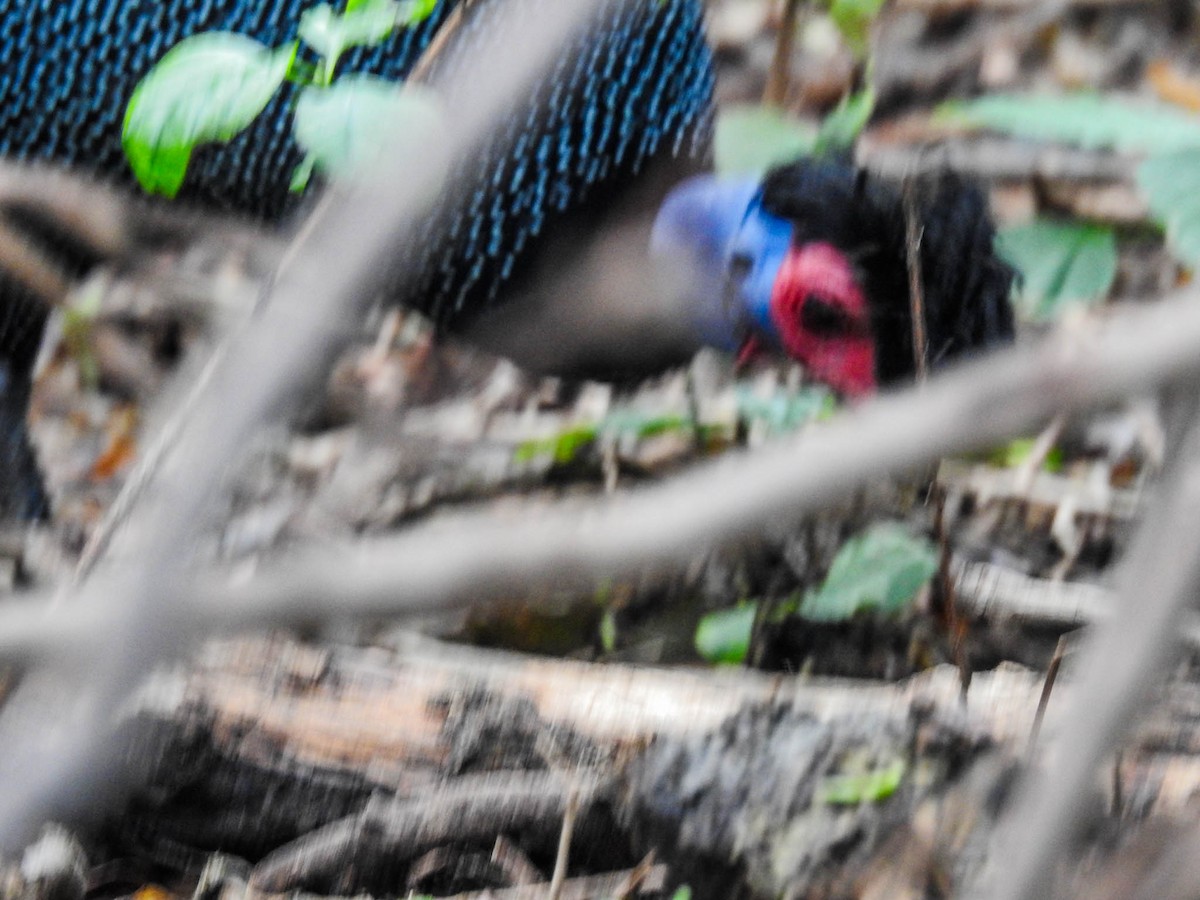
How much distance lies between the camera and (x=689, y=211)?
57.6 inches

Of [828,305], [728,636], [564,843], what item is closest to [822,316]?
[828,305]

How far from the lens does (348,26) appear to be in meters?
0.64

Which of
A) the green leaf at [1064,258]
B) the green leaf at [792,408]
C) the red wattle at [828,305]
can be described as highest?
the green leaf at [1064,258]

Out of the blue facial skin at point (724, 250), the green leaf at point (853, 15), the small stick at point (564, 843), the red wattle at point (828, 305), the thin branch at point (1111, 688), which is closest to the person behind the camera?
the thin branch at point (1111, 688)

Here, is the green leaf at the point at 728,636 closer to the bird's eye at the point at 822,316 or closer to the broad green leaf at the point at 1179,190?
the bird's eye at the point at 822,316

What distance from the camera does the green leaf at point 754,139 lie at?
0.88 meters

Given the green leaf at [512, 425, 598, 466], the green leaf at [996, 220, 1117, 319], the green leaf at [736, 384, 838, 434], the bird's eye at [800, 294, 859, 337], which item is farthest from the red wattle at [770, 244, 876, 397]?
the green leaf at [996, 220, 1117, 319]

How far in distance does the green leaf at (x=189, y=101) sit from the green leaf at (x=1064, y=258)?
447 millimetres

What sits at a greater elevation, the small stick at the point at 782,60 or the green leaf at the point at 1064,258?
the small stick at the point at 782,60

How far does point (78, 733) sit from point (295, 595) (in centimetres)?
7

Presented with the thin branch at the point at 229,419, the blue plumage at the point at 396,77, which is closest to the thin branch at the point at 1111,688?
the thin branch at the point at 229,419

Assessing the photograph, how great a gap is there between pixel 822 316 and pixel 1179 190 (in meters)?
0.68

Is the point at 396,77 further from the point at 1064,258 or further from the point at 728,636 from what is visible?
the point at 1064,258

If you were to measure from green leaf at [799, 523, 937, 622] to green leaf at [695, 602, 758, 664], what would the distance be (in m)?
0.12
